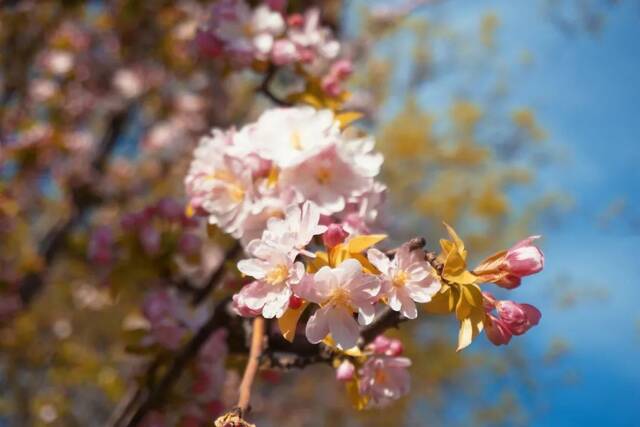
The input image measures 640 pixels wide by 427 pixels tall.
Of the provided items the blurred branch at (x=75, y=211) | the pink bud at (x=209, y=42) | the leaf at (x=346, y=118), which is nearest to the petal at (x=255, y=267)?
the leaf at (x=346, y=118)

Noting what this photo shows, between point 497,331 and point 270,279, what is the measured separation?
28 cm

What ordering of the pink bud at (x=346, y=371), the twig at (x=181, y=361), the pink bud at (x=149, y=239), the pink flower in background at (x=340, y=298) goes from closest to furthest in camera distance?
the pink flower in background at (x=340, y=298) → the pink bud at (x=346, y=371) → the twig at (x=181, y=361) → the pink bud at (x=149, y=239)

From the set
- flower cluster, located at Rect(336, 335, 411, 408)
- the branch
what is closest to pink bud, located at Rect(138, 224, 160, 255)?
the branch

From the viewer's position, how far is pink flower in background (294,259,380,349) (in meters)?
0.79

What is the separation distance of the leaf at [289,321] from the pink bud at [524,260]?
0.25 m

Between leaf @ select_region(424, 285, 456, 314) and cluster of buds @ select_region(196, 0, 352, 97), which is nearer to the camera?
leaf @ select_region(424, 285, 456, 314)

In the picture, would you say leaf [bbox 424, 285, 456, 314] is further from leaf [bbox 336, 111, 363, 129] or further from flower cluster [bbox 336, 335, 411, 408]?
leaf [bbox 336, 111, 363, 129]

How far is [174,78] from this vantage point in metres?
4.09

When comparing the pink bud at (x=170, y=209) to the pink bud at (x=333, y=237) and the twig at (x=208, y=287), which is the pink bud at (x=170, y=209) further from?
the pink bud at (x=333, y=237)

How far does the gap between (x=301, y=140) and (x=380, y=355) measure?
0.37m

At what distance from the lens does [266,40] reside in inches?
57.5

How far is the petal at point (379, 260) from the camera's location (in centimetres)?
81

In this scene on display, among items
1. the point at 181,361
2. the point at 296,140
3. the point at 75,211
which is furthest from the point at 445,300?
the point at 75,211

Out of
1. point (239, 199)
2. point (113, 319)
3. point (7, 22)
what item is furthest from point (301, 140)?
point (113, 319)
